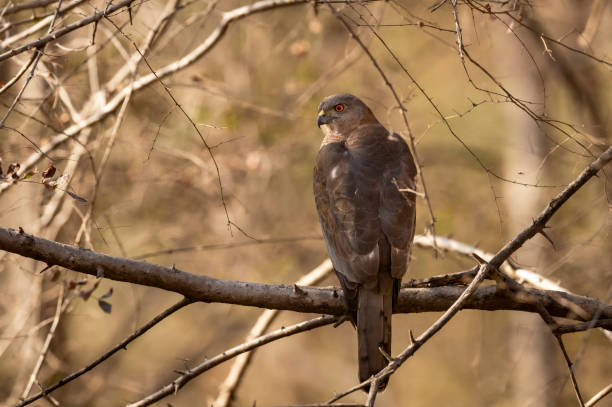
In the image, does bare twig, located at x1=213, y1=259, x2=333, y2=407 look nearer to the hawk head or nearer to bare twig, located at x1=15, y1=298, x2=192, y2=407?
the hawk head

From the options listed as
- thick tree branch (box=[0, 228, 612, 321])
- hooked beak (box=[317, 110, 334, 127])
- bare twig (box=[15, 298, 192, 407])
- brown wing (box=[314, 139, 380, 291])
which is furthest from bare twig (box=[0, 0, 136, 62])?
hooked beak (box=[317, 110, 334, 127])

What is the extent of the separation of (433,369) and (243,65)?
21.6 ft

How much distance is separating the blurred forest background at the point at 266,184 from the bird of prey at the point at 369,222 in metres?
0.47

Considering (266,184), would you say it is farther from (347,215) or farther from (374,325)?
(374,325)

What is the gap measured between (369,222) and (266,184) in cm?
349

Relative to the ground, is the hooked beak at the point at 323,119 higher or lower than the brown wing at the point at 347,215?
higher

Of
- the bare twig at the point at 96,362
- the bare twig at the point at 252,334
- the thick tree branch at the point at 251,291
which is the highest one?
the bare twig at the point at 252,334

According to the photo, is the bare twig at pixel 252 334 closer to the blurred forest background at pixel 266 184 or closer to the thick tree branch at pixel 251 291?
the blurred forest background at pixel 266 184

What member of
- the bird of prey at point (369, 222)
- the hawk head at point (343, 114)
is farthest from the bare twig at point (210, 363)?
the hawk head at point (343, 114)

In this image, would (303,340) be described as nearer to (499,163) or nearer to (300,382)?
(300,382)

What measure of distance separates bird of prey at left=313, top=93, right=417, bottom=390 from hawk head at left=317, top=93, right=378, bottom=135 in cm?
34

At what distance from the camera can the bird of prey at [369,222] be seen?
3.78 metres

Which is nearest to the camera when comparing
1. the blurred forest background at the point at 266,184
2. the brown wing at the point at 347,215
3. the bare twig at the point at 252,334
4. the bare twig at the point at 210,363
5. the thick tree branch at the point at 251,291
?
the thick tree branch at the point at 251,291

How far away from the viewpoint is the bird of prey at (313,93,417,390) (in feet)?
12.4
